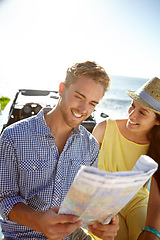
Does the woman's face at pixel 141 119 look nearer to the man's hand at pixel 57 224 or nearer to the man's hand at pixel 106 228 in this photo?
the man's hand at pixel 106 228

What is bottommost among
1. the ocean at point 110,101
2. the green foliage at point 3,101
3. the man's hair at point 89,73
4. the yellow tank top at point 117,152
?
the ocean at point 110,101

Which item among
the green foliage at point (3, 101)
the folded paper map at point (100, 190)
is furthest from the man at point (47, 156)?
the green foliage at point (3, 101)

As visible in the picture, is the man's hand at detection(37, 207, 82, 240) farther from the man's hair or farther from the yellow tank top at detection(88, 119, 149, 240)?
the yellow tank top at detection(88, 119, 149, 240)

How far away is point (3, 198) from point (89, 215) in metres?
0.47

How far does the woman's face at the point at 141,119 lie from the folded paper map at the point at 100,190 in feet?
3.74

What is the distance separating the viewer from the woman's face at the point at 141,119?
79.9 inches

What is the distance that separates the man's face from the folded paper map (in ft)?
1.89

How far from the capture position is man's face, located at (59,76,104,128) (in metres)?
1.40

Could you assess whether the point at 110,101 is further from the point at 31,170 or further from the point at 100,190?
the point at 100,190

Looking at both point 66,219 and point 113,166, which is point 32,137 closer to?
point 66,219

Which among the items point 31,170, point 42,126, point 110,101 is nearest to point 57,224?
point 31,170

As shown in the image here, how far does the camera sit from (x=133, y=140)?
2193mm

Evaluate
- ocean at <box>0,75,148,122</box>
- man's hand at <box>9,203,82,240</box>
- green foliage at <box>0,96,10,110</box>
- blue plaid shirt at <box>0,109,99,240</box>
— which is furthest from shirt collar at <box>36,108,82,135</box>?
green foliage at <box>0,96,10,110</box>

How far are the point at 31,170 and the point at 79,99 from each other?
471mm
